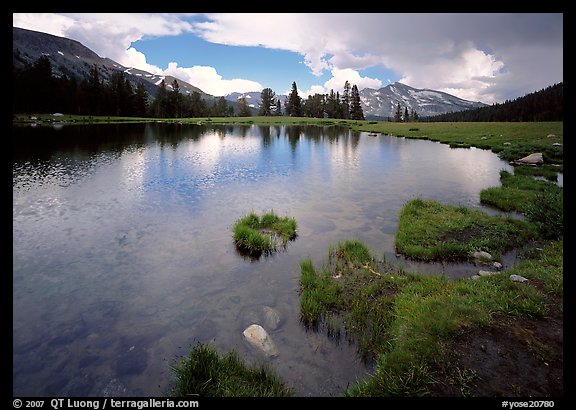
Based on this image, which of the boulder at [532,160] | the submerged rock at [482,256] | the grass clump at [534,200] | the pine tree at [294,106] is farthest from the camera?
the pine tree at [294,106]

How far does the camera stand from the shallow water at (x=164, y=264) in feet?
27.3

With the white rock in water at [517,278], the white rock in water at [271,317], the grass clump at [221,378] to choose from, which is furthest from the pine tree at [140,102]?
the white rock in water at [517,278]

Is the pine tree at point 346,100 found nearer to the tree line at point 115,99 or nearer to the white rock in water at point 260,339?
the tree line at point 115,99

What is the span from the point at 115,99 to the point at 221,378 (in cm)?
18326

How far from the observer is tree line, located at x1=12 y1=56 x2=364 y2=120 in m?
125

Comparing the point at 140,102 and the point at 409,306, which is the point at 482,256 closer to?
the point at 409,306

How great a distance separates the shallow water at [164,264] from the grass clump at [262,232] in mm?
740

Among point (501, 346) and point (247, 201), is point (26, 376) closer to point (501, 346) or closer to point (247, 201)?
point (501, 346)

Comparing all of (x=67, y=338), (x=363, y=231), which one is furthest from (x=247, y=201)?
(x=67, y=338)

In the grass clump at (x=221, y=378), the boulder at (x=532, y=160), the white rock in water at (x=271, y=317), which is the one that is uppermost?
the boulder at (x=532, y=160)

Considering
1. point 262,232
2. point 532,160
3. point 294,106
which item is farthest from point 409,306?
point 294,106

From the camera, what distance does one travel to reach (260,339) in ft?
30.0
